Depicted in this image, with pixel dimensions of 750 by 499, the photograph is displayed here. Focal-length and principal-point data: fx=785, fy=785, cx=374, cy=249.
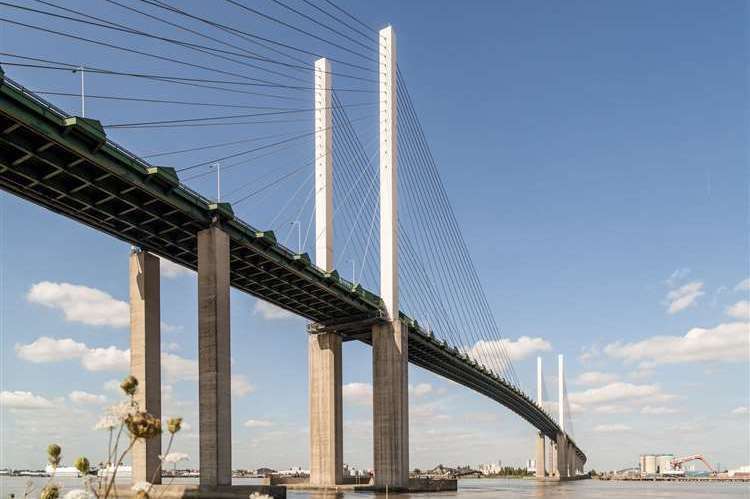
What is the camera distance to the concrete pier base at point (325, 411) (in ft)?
250

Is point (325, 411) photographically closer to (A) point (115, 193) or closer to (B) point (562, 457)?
(A) point (115, 193)

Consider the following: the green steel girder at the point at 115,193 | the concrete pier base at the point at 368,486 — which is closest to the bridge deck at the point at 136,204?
the green steel girder at the point at 115,193

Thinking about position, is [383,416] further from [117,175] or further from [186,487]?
[117,175]

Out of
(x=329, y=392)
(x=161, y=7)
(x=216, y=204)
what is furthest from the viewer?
(x=329, y=392)

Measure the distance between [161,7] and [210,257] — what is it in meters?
15.9

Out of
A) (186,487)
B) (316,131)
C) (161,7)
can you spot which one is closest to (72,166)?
(161,7)

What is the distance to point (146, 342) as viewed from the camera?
48.4m

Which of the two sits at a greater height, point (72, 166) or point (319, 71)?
point (319, 71)

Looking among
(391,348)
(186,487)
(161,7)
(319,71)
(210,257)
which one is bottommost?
(186,487)

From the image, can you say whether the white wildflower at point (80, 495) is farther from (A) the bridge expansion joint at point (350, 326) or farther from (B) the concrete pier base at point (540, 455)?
(B) the concrete pier base at point (540, 455)

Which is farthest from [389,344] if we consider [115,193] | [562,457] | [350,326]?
→ [562,457]

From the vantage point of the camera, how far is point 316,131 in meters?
70.3

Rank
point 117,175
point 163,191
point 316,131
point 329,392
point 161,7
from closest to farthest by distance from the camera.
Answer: point 161,7 → point 117,175 → point 163,191 → point 316,131 → point 329,392

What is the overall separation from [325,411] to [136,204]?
36.6 metres
